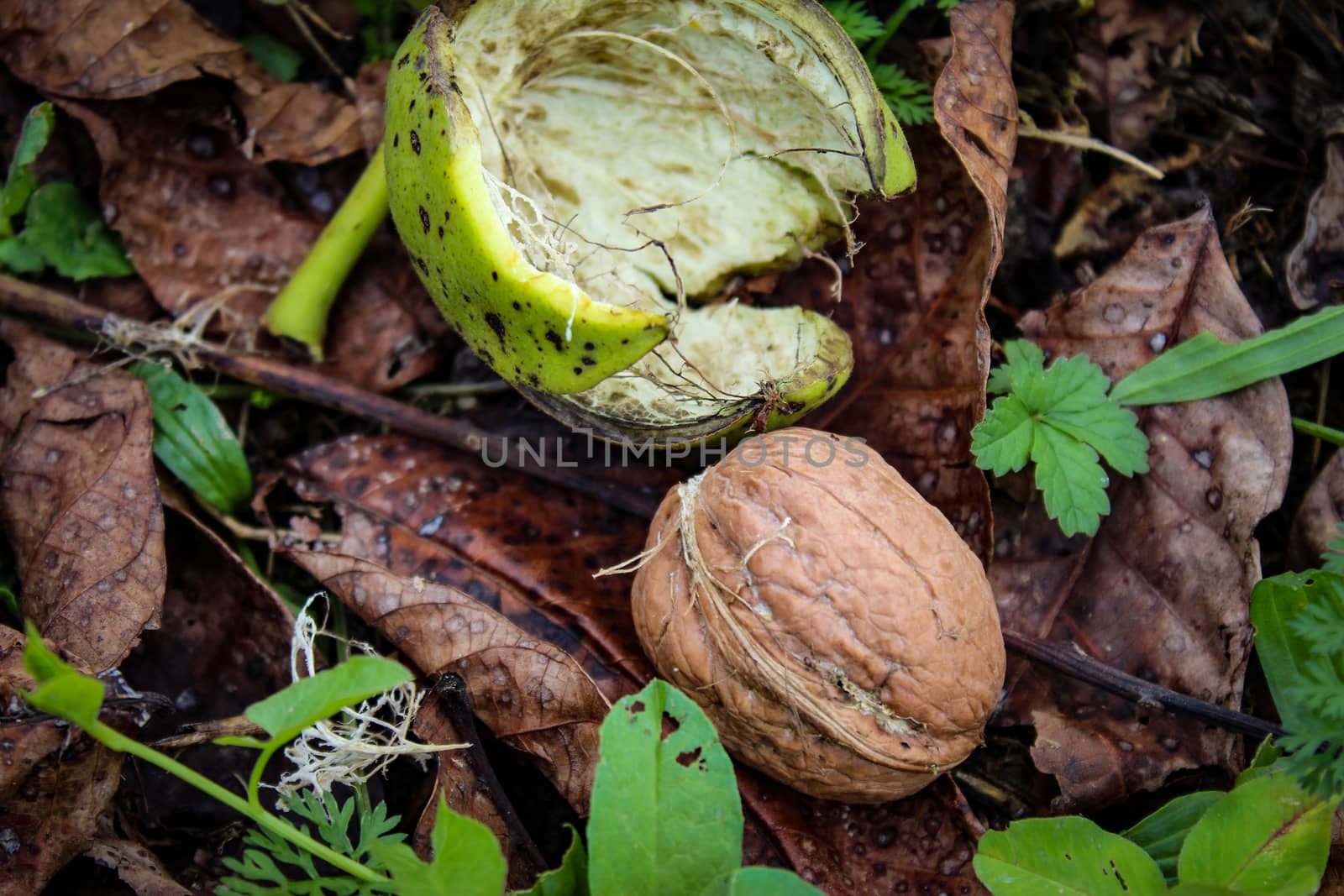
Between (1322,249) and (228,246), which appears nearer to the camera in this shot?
(1322,249)

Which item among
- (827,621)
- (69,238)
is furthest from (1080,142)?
(69,238)

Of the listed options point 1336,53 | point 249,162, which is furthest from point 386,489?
point 1336,53

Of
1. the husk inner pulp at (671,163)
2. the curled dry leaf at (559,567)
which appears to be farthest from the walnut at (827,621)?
the husk inner pulp at (671,163)

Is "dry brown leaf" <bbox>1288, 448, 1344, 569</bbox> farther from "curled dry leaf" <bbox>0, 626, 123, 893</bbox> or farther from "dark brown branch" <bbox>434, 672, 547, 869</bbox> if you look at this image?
"curled dry leaf" <bbox>0, 626, 123, 893</bbox>

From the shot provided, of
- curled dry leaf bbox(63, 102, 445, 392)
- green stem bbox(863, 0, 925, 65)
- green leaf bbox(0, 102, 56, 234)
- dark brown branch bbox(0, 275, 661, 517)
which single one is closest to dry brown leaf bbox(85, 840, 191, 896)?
dark brown branch bbox(0, 275, 661, 517)

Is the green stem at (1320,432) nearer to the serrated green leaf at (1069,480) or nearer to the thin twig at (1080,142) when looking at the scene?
the serrated green leaf at (1069,480)

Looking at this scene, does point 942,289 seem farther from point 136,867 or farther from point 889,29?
point 136,867

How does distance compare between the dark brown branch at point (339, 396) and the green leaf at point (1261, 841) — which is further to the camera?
the dark brown branch at point (339, 396)

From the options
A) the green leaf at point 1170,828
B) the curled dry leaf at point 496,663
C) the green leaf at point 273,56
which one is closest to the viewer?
the green leaf at point 1170,828
